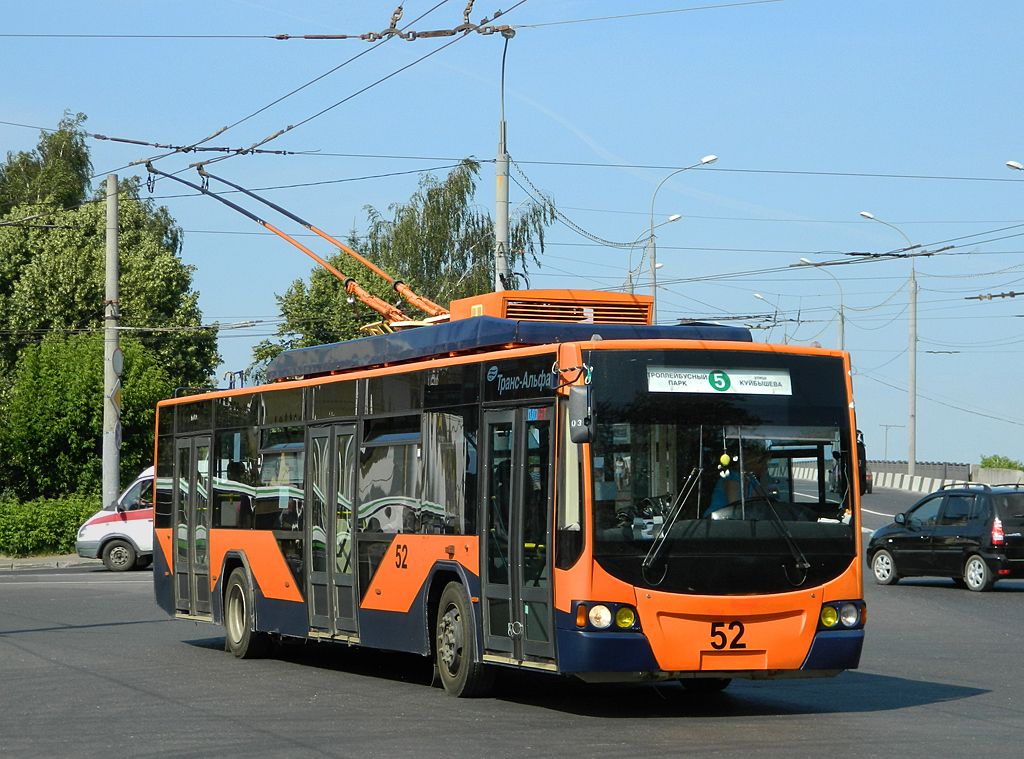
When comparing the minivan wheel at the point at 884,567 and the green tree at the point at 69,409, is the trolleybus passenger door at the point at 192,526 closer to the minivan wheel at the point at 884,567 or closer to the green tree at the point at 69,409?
the minivan wheel at the point at 884,567

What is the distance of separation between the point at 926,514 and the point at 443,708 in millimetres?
16131

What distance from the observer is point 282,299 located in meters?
57.8

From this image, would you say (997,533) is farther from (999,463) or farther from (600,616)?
(999,463)

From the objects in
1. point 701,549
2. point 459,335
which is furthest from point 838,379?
point 459,335

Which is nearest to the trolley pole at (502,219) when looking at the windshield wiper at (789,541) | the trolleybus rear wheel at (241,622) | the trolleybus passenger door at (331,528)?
the trolleybus rear wheel at (241,622)

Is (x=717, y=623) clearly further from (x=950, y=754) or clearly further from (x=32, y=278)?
(x=32, y=278)

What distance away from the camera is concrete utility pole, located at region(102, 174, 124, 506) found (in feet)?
108

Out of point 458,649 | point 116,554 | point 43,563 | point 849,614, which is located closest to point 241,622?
point 458,649

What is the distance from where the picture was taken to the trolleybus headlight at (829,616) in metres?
10.5

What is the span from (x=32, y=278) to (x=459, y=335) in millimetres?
43469

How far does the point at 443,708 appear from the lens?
35.8ft

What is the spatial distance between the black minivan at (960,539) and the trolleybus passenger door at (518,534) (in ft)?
48.5

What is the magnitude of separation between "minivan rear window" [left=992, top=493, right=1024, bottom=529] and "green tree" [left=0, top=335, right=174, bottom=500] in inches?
1001

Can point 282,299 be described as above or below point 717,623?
above
